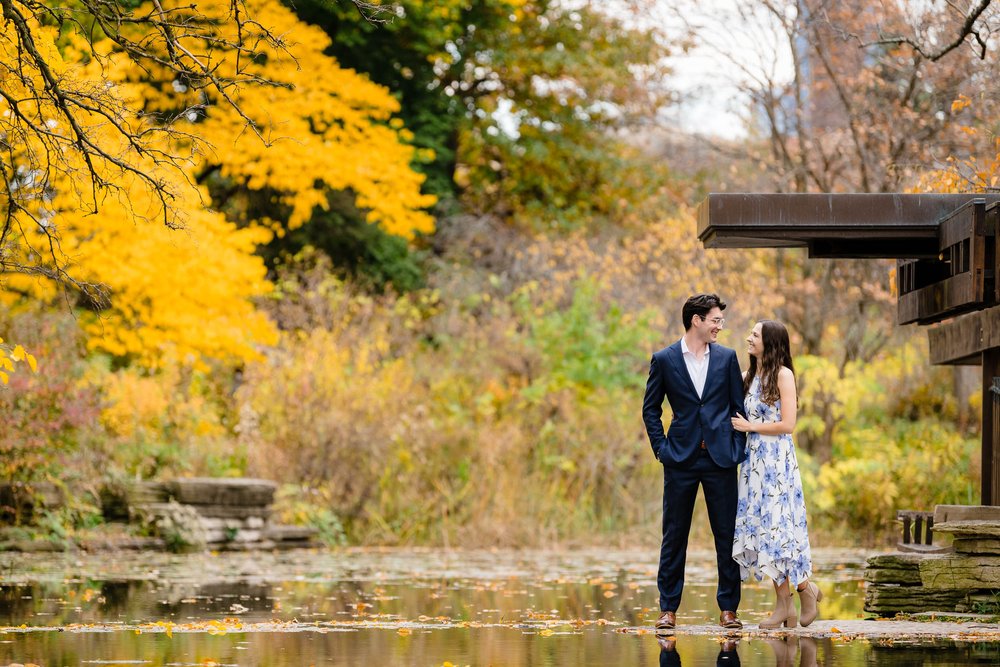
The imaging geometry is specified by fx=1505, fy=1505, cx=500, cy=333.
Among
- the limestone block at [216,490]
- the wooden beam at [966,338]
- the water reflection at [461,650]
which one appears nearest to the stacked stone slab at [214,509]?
the limestone block at [216,490]

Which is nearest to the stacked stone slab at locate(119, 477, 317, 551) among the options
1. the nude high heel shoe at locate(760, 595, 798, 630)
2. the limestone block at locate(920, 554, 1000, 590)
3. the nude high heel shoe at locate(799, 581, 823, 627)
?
the nude high heel shoe at locate(760, 595, 798, 630)

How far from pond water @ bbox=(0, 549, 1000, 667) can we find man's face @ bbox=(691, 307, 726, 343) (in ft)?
6.26

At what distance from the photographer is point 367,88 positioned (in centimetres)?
2506

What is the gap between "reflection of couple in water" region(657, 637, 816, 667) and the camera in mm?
7988

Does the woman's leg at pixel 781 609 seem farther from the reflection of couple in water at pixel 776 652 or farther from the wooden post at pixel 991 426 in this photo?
the wooden post at pixel 991 426

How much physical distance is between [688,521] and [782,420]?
2.96 ft

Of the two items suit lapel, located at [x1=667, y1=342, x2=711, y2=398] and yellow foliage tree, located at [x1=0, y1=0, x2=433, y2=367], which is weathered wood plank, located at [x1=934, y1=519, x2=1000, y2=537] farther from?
yellow foliage tree, located at [x1=0, y1=0, x2=433, y2=367]

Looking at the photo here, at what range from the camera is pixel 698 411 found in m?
9.72

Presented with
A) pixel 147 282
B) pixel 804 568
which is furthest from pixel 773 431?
pixel 147 282

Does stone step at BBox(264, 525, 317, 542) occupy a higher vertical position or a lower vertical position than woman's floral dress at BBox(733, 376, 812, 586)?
lower

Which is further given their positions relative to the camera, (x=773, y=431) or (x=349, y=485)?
(x=349, y=485)

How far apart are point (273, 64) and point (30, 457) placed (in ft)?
31.4

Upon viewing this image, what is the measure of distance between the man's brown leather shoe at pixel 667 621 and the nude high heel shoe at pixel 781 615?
0.59m

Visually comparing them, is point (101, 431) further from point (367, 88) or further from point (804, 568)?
point (804, 568)
